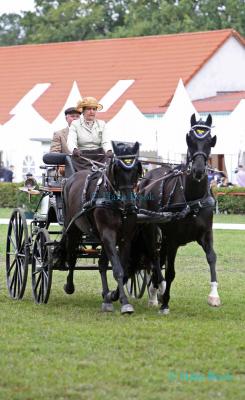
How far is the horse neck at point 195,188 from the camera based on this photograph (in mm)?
10305

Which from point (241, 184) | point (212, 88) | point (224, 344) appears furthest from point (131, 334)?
point (212, 88)

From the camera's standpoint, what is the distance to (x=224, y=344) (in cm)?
837

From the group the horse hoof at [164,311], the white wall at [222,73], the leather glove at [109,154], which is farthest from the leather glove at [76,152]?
the white wall at [222,73]

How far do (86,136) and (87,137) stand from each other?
0.02 m

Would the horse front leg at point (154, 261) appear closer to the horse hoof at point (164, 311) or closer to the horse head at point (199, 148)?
the horse hoof at point (164, 311)

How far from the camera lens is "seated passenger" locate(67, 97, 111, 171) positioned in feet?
37.1

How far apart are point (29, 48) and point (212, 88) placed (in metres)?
11.1

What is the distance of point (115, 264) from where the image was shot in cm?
997

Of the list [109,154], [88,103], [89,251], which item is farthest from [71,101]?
[109,154]

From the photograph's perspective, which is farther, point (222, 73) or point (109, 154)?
point (222, 73)

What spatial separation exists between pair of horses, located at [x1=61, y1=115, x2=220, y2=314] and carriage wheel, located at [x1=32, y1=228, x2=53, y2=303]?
22 centimetres

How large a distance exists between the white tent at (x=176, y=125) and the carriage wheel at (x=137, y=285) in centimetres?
1679

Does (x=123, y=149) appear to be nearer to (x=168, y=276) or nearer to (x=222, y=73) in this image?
(x=168, y=276)

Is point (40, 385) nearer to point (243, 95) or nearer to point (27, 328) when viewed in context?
point (27, 328)
